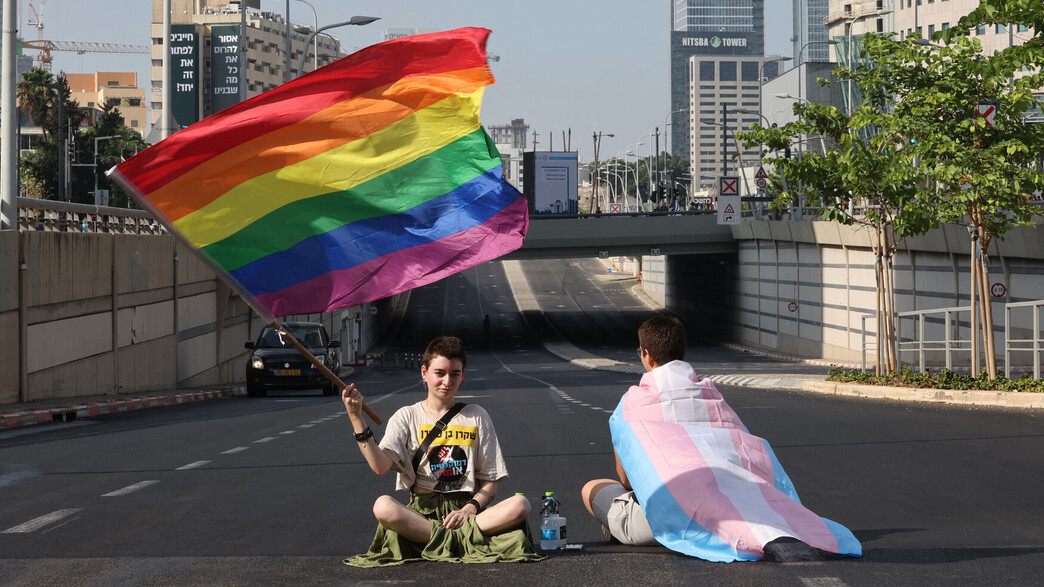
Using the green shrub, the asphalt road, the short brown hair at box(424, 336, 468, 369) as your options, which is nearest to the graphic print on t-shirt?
the short brown hair at box(424, 336, 468, 369)

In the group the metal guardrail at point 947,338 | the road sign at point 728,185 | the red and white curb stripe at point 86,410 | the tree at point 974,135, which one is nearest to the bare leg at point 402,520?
the red and white curb stripe at point 86,410

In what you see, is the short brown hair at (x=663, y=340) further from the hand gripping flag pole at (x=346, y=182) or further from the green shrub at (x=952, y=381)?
the green shrub at (x=952, y=381)

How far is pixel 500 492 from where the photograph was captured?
36.0ft

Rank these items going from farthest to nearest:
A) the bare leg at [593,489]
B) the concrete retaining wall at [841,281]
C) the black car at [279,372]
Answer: the concrete retaining wall at [841,281] → the black car at [279,372] → the bare leg at [593,489]

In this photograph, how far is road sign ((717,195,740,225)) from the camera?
59656 millimetres

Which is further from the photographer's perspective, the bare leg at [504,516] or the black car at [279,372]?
the black car at [279,372]

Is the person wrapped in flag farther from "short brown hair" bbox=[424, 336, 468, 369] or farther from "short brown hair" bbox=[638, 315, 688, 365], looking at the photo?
"short brown hair" bbox=[424, 336, 468, 369]

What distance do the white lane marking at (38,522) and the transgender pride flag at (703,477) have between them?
4.23m

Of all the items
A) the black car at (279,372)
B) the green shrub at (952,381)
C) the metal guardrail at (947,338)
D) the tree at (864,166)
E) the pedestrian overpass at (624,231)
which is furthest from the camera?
the pedestrian overpass at (624,231)

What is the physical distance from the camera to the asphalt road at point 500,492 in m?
7.02

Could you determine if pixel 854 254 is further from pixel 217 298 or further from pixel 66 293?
pixel 66 293

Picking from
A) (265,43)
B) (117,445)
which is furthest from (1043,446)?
(265,43)

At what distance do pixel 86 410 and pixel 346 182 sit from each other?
1783 centimetres

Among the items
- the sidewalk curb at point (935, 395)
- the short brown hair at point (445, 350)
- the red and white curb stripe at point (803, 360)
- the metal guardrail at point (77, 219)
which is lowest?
the red and white curb stripe at point (803, 360)
